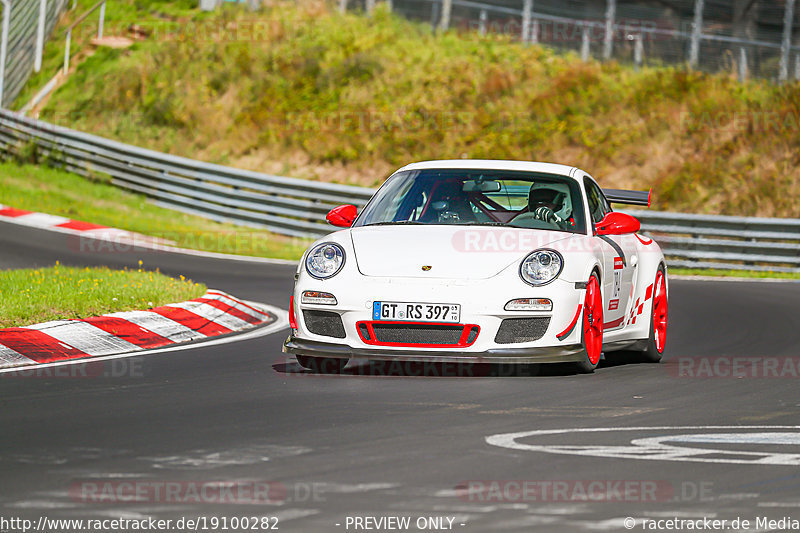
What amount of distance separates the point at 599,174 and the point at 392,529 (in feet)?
70.8

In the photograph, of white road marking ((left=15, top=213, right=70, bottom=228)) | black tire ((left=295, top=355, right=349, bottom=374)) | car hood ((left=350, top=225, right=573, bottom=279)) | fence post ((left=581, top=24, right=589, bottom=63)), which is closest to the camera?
car hood ((left=350, top=225, right=573, bottom=279))

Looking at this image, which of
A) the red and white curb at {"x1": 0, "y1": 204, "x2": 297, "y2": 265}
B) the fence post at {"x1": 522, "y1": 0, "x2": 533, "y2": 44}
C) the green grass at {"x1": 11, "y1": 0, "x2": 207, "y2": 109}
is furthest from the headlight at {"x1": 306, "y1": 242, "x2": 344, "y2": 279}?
the green grass at {"x1": 11, "y1": 0, "x2": 207, "y2": 109}

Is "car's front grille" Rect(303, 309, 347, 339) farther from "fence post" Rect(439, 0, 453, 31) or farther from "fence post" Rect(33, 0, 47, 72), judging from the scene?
"fence post" Rect(33, 0, 47, 72)

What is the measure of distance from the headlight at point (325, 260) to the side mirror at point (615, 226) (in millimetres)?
1779

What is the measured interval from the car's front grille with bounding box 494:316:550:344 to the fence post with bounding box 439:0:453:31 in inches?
917

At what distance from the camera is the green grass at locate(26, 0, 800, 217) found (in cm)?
2492

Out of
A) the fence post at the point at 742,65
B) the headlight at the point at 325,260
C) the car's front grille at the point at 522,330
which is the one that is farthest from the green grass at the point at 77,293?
the fence post at the point at 742,65

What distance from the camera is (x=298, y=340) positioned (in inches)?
321

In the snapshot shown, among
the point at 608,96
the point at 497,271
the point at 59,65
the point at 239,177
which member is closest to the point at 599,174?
the point at 608,96

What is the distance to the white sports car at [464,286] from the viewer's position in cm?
780

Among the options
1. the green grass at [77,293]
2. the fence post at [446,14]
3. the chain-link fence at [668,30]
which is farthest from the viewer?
the fence post at [446,14]

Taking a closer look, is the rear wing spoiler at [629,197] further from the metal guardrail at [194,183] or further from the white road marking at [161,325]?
the metal guardrail at [194,183]

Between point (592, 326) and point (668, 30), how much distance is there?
19.8 metres

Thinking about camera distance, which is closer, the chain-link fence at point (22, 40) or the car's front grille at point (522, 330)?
the car's front grille at point (522, 330)
